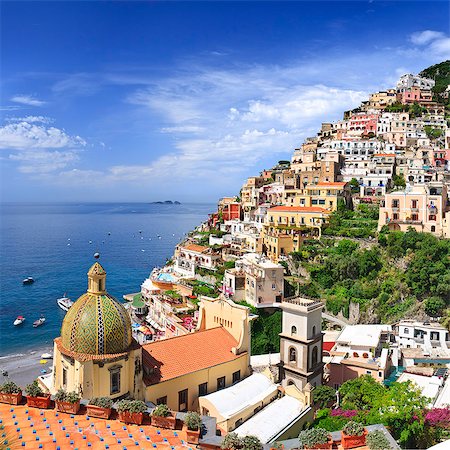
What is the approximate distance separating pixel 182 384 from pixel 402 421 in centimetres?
841

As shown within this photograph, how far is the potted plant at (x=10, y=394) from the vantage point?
1256 cm

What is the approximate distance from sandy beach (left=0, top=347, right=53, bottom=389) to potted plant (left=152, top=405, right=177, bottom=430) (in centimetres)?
2616

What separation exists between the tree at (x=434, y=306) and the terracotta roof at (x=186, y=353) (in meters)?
21.1

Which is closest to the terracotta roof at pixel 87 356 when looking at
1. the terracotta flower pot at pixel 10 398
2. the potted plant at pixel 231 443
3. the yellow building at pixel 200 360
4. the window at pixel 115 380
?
the window at pixel 115 380

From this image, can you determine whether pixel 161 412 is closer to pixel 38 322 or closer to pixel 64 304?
pixel 38 322

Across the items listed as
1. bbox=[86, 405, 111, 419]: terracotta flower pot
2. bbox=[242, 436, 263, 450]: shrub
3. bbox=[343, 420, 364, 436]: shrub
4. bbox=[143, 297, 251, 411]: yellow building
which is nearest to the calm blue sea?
bbox=[143, 297, 251, 411]: yellow building

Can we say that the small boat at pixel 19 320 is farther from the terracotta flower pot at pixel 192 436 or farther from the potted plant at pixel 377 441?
the potted plant at pixel 377 441

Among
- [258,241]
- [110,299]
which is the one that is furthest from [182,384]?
[258,241]

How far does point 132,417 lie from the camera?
11977 mm

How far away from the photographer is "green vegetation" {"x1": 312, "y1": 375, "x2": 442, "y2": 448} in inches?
611

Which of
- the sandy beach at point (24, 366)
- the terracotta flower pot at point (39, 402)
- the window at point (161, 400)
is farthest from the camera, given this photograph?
the sandy beach at point (24, 366)

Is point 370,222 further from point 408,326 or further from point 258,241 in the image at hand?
point 408,326

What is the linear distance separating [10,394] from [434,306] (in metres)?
31.9

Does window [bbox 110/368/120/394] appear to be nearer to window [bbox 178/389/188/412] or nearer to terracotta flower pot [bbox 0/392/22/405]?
window [bbox 178/389/188/412]
